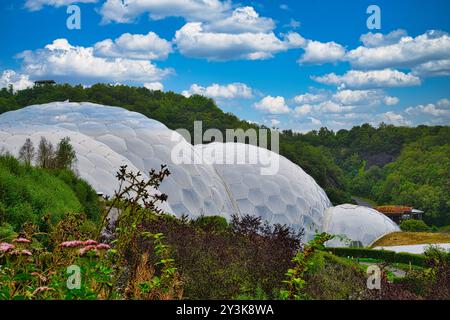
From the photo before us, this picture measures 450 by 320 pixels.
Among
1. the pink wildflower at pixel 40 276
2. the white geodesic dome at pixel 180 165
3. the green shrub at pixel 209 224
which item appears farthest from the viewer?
the white geodesic dome at pixel 180 165

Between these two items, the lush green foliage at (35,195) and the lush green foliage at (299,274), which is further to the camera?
the lush green foliage at (35,195)

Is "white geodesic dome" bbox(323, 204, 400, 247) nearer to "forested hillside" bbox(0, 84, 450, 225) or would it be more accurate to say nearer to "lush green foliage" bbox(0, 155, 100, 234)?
"forested hillside" bbox(0, 84, 450, 225)

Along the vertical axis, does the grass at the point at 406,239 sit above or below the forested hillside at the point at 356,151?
below

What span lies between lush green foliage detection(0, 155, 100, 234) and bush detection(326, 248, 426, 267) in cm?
1283

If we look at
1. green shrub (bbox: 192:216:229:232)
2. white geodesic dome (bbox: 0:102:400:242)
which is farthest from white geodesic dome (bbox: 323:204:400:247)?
green shrub (bbox: 192:216:229:232)

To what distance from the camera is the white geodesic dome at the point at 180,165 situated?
879 inches

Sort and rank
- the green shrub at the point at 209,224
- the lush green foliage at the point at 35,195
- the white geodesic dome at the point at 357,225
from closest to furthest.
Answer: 1. the lush green foliage at the point at 35,195
2. the green shrub at the point at 209,224
3. the white geodesic dome at the point at 357,225

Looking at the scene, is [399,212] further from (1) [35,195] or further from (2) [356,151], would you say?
(1) [35,195]

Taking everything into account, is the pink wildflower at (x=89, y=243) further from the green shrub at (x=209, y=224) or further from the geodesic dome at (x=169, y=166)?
the geodesic dome at (x=169, y=166)

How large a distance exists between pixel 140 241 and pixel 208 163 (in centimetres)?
2115

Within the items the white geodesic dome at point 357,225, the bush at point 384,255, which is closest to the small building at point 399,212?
the white geodesic dome at point 357,225

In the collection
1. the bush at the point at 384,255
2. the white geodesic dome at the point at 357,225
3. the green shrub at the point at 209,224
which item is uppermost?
the green shrub at the point at 209,224

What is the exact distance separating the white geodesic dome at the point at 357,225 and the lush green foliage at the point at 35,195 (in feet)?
62.1
